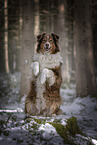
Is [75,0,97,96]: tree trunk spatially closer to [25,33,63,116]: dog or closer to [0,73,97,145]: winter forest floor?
[0,73,97,145]: winter forest floor

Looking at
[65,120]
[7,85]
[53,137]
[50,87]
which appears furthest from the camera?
[7,85]

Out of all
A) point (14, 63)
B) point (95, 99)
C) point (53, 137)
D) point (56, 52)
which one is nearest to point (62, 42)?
point (95, 99)

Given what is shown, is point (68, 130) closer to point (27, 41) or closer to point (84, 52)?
point (84, 52)

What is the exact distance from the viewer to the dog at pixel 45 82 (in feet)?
12.0

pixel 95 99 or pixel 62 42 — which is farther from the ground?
pixel 62 42

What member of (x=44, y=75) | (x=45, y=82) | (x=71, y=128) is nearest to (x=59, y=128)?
(x=71, y=128)

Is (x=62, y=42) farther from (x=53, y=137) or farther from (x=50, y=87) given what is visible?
(x=53, y=137)

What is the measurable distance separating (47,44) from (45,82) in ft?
3.42

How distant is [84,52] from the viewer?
623 centimetres

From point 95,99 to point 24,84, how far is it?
138 inches

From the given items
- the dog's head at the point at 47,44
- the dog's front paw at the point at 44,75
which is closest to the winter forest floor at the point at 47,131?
the dog's front paw at the point at 44,75

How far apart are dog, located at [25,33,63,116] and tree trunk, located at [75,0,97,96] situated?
9.06ft

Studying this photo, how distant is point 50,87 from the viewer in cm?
369

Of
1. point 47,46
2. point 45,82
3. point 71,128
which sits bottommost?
point 71,128
